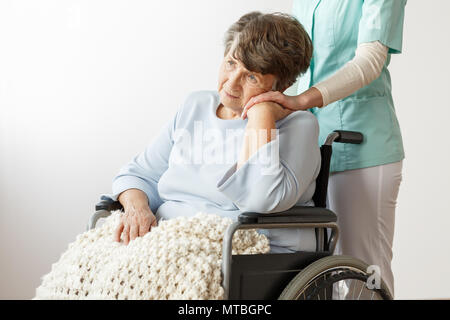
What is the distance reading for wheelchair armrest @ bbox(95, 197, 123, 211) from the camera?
64.6 inches

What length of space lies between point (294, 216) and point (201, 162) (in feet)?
1.21

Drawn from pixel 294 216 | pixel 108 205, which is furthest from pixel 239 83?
pixel 108 205

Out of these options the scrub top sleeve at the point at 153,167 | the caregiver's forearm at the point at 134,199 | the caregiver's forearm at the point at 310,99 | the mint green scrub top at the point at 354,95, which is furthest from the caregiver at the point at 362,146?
the caregiver's forearm at the point at 134,199

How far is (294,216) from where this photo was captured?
4.65ft

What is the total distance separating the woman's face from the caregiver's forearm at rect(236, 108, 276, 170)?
0.38ft

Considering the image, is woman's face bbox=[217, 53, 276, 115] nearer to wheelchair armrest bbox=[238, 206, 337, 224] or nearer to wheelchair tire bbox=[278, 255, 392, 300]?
wheelchair armrest bbox=[238, 206, 337, 224]

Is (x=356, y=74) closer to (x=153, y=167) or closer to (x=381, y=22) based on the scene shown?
(x=381, y=22)

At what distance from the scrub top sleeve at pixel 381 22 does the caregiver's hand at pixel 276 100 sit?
333 mm

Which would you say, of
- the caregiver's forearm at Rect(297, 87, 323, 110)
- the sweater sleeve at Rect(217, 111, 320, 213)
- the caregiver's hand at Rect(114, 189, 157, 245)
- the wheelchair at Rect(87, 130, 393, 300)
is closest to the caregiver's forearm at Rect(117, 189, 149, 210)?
the caregiver's hand at Rect(114, 189, 157, 245)

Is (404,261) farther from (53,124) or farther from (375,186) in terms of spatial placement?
(53,124)

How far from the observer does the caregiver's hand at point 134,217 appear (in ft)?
4.99

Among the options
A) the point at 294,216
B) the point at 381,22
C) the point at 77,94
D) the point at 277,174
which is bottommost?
the point at 294,216

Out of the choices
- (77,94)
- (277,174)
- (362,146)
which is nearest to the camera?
(277,174)

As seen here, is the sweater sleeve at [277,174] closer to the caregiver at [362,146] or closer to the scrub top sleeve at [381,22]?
the caregiver at [362,146]
